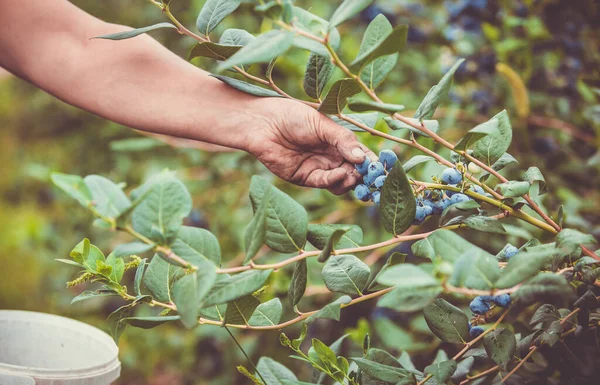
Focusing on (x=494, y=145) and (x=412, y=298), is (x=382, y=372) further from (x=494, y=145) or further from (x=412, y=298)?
(x=494, y=145)

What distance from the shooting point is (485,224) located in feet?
2.54

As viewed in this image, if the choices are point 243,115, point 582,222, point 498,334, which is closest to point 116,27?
point 243,115

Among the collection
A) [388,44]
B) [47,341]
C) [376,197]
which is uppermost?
[388,44]

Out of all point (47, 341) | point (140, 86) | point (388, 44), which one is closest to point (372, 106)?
point (388, 44)

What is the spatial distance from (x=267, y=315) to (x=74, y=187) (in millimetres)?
389

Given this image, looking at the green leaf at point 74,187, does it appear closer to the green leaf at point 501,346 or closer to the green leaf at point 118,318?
the green leaf at point 118,318

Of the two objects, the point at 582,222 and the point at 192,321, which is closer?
the point at 192,321

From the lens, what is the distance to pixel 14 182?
3.90 m

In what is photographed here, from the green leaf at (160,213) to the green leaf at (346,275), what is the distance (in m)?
0.25

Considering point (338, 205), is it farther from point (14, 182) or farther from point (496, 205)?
point (14, 182)

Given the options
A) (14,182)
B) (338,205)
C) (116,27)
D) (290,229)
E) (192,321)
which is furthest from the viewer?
(14,182)

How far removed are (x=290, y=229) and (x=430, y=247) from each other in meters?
0.18

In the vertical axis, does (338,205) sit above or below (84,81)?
below

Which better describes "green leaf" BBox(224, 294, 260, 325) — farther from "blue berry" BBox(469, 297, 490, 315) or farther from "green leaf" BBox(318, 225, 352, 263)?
"blue berry" BBox(469, 297, 490, 315)
